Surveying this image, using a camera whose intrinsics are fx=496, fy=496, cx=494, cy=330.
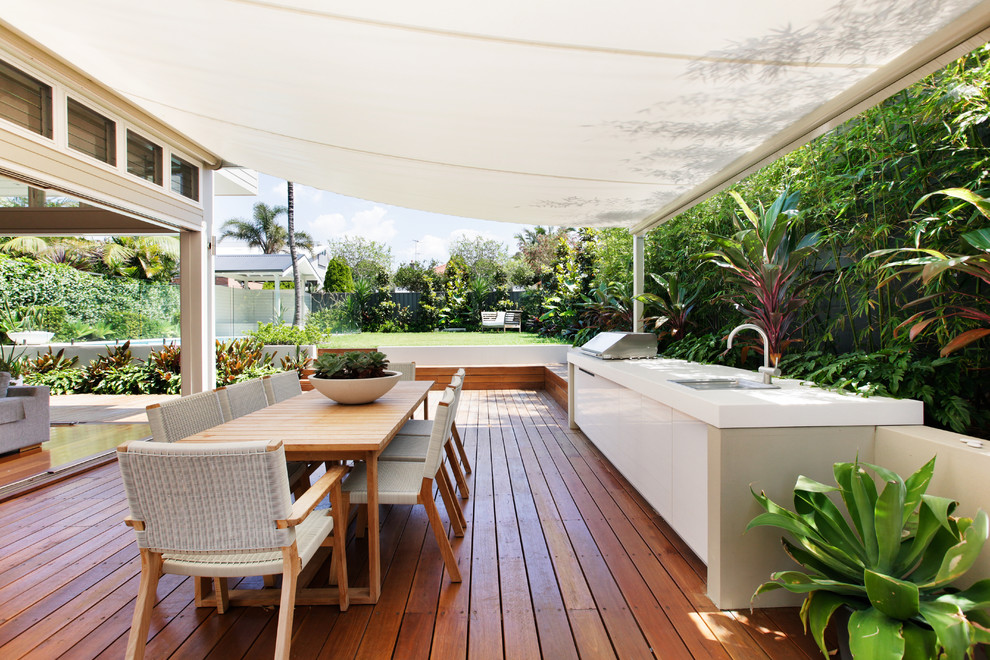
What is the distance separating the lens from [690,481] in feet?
7.63

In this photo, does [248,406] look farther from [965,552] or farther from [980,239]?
[980,239]

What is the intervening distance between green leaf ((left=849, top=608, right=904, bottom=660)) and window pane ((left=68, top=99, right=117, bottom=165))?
4.96 meters

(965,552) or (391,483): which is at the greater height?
(965,552)

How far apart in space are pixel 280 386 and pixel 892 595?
3558 millimetres

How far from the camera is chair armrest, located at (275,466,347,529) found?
60.9 inches

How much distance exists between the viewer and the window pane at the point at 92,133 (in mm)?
3508

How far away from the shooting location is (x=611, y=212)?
4.74 m

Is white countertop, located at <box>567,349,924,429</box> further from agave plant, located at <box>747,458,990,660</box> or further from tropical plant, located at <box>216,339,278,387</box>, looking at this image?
tropical plant, located at <box>216,339,278,387</box>

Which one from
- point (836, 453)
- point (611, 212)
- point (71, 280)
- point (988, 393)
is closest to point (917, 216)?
point (988, 393)

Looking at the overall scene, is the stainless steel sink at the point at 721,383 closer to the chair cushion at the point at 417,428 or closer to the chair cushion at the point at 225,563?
the chair cushion at the point at 417,428

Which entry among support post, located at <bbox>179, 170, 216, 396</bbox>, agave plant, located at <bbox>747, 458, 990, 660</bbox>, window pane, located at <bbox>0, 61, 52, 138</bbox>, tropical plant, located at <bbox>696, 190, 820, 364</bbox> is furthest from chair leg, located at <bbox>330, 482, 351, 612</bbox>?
support post, located at <bbox>179, 170, 216, 396</bbox>

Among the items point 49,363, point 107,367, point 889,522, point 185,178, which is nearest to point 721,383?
point 889,522

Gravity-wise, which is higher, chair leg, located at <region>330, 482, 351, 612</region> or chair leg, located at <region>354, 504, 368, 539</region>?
chair leg, located at <region>330, 482, 351, 612</region>

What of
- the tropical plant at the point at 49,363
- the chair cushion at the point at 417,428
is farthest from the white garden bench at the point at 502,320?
the chair cushion at the point at 417,428
